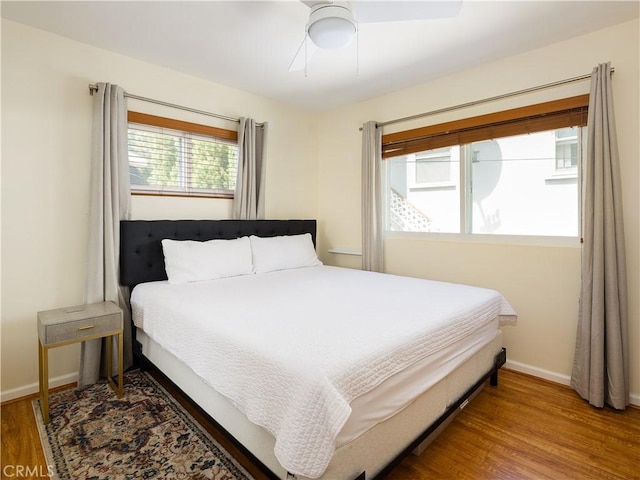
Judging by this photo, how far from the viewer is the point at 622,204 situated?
2189mm

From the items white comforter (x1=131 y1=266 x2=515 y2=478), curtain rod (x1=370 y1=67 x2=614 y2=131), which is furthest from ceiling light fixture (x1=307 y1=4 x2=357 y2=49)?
curtain rod (x1=370 y1=67 x2=614 y2=131)

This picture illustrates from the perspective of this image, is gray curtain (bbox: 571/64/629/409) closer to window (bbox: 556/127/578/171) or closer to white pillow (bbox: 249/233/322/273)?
window (bbox: 556/127/578/171)

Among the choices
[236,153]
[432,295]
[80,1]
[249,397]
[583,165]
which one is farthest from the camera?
[236,153]

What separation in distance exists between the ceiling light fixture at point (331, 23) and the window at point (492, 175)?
5.38 feet

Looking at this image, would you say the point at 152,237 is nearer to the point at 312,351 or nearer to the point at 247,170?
the point at 247,170

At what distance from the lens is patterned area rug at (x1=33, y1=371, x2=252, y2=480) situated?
1.57 meters

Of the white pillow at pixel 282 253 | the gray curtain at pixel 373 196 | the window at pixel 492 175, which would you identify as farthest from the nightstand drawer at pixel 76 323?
the window at pixel 492 175

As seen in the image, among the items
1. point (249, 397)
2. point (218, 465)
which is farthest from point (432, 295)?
point (218, 465)

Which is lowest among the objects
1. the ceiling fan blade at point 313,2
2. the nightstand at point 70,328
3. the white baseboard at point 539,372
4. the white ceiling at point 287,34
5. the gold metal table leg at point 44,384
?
the white baseboard at point 539,372

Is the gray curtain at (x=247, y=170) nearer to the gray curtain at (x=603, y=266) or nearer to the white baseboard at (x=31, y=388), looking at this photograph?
the white baseboard at (x=31, y=388)

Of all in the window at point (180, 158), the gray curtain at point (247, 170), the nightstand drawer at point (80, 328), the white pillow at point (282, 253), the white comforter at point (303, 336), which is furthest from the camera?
the gray curtain at point (247, 170)

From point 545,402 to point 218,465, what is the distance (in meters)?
2.07

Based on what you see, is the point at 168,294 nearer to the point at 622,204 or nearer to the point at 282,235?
the point at 282,235

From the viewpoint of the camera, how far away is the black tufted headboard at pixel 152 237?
257 cm
